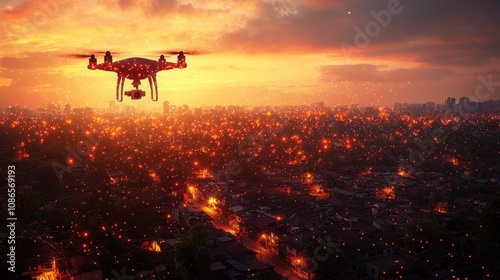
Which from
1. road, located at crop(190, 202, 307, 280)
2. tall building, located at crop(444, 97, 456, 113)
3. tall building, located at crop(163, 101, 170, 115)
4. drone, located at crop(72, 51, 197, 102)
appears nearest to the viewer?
drone, located at crop(72, 51, 197, 102)

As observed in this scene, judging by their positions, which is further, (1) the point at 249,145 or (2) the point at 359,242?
(1) the point at 249,145

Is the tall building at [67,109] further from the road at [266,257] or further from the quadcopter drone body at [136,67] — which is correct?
the quadcopter drone body at [136,67]

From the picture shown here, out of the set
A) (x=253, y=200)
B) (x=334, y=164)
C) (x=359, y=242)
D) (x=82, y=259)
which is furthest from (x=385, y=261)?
(x=334, y=164)

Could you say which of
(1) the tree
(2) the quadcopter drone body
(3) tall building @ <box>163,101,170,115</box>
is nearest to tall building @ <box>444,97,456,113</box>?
(3) tall building @ <box>163,101,170,115</box>

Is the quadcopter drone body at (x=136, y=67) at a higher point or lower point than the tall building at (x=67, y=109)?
higher

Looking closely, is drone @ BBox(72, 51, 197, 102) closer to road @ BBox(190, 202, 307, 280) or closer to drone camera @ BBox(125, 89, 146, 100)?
drone camera @ BBox(125, 89, 146, 100)

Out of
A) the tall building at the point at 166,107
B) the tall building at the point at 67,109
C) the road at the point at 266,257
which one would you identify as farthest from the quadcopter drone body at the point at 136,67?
the tall building at the point at 67,109

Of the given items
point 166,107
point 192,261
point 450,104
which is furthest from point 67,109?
point 192,261

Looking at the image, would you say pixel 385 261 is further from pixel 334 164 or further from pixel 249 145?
pixel 249 145

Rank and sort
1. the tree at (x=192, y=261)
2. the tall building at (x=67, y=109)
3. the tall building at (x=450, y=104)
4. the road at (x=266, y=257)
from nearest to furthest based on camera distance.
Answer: the tree at (x=192, y=261), the road at (x=266, y=257), the tall building at (x=450, y=104), the tall building at (x=67, y=109)
